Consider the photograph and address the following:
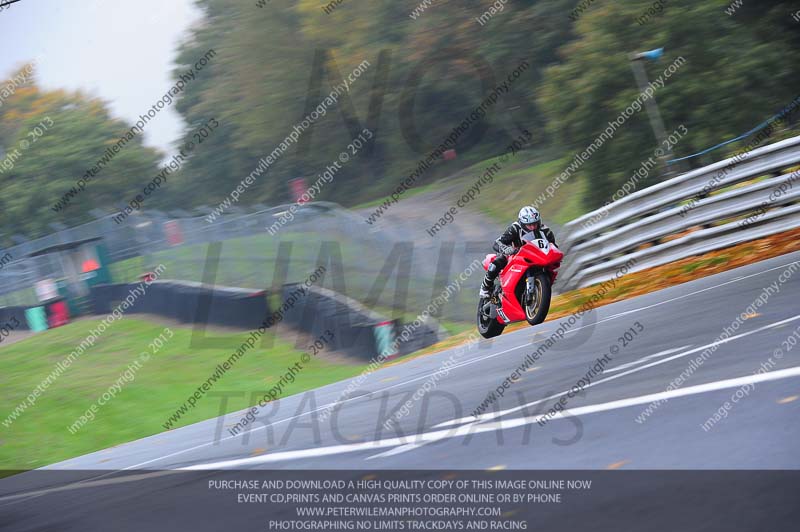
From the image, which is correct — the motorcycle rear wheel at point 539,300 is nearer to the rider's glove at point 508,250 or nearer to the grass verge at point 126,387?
the rider's glove at point 508,250

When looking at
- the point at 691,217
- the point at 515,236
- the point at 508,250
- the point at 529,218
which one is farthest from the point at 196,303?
the point at 529,218

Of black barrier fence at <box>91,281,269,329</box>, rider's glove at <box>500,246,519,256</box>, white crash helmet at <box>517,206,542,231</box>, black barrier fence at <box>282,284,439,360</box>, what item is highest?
white crash helmet at <box>517,206,542,231</box>

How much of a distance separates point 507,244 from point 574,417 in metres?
5.42

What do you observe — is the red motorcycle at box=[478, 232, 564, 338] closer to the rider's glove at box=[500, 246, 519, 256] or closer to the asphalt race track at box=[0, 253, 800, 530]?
the rider's glove at box=[500, 246, 519, 256]

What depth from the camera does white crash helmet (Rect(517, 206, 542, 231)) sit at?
465 inches

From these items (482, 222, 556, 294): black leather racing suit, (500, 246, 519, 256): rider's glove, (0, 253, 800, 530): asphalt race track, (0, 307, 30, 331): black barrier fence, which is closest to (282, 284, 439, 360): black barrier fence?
(0, 253, 800, 530): asphalt race track

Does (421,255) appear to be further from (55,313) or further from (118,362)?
(55,313)

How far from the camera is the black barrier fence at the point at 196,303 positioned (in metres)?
21.5

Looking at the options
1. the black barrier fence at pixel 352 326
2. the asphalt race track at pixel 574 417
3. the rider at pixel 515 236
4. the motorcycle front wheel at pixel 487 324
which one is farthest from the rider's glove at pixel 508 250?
the black barrier fence at pixel 352 326

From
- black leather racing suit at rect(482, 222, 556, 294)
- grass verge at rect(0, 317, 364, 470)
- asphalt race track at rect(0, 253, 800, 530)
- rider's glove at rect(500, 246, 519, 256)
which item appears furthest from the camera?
grass verge at rect(0, 317, 364, 470)

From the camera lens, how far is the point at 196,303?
23.6 meters

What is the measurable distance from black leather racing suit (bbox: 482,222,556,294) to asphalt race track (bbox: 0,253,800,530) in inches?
40.5

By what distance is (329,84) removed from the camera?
5097 cm

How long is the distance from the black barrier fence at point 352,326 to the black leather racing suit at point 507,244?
579 cm
